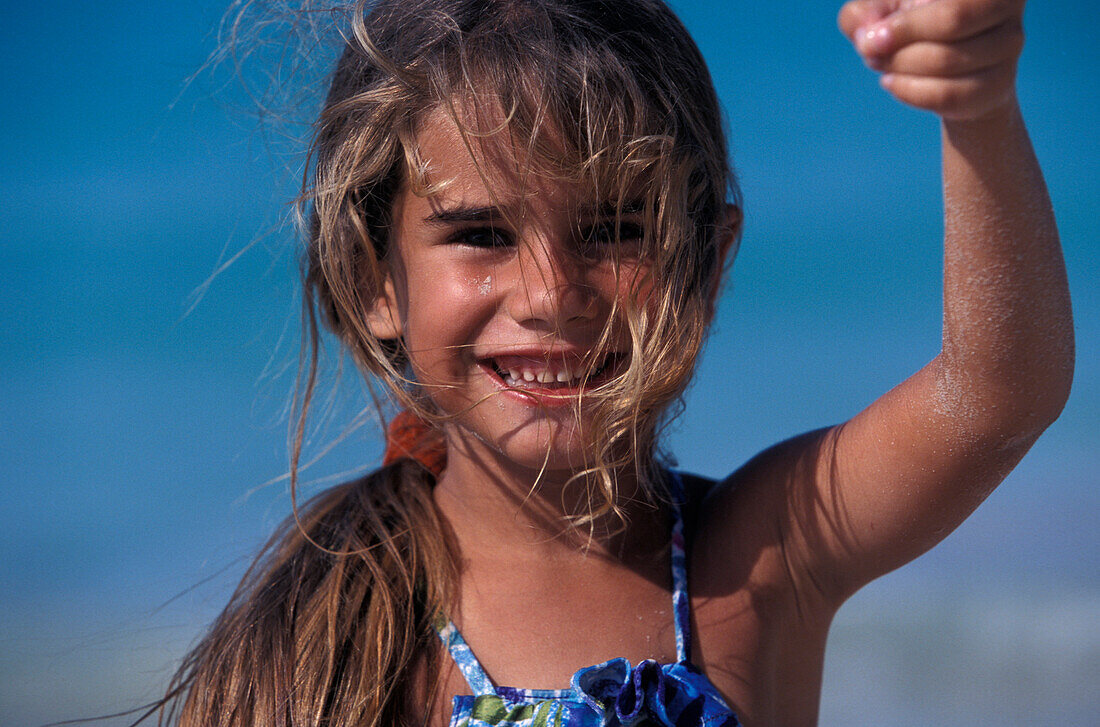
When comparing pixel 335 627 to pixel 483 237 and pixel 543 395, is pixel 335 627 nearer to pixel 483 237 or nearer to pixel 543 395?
pixel 543 395

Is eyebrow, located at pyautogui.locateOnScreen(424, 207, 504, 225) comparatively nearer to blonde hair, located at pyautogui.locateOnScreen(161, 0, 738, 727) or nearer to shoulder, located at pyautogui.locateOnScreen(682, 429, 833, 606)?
blonde hair, located at pyautogui.locateOnScreen(161, 0, 738, 727)

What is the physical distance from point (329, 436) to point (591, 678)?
3.14 ft

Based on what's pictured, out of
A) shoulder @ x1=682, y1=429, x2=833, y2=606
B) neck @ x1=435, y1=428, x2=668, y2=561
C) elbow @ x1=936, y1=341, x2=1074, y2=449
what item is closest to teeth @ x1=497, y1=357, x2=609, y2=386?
neck @ x1=435, y1=428, x2=668, y2=561

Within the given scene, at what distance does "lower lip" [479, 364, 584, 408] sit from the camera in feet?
3.44

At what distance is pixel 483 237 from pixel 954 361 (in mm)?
476

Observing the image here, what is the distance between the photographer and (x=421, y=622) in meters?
1.14

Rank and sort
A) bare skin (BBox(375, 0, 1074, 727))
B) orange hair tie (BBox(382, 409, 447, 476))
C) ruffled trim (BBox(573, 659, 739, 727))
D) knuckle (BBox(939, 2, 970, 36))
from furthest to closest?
orange hair tie (BBox(382, 409, 447, 476)) → ruffled trim (BBox(573, 659, 739, 727)) → bare skin (BBox(375, 0, 1074, 727)) → knuckle (BBox(939, 2, 970, 36))

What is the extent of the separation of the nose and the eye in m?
0.03

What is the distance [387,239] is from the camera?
1163 mm

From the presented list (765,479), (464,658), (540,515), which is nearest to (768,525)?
(765,479)

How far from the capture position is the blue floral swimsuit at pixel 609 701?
3.26 ft

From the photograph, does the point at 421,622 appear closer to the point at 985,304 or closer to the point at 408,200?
the point at 408,200

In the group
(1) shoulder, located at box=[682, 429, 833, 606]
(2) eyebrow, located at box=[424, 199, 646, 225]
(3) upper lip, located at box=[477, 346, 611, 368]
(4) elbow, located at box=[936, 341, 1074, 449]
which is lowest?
(1) shoulder, located at box=[682, 429, 833, 606]

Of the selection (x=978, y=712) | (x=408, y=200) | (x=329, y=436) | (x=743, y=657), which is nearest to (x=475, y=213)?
(x=408, y=200)
